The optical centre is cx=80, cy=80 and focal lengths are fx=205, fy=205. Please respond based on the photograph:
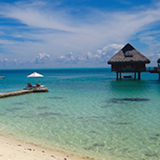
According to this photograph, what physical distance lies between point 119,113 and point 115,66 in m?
26.7

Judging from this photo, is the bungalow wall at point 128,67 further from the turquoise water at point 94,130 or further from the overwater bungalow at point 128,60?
the turquoise water at point 94,130

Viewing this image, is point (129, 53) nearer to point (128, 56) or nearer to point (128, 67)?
point (128, 56)

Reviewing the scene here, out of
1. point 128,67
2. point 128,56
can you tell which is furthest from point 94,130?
point 128,67

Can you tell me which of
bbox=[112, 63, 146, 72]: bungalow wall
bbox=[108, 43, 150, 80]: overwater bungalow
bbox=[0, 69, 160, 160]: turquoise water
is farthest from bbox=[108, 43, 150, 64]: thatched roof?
bbox=[0, 69, 160, 160]: turquoise water

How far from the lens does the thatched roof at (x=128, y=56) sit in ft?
121

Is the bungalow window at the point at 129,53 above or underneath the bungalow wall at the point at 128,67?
above

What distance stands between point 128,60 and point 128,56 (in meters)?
1.09

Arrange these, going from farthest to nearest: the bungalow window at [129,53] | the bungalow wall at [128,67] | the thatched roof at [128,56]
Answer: the bungalow wall at [128,67], the bungalow window at [129,53], the thatched roof at [128,56]

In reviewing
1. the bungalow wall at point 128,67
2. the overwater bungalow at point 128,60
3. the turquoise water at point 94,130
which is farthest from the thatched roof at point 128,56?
the turquoise water at point 94,130

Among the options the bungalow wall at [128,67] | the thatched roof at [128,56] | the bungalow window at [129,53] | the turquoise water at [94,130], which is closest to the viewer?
Answer: the turquoise water at [94,130]

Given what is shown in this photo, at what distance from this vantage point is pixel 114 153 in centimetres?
702

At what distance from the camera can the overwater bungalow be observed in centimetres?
3709

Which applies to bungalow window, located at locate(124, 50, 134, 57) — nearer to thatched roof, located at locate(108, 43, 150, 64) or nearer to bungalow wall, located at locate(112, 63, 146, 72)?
thatched roof, located at locate(108, 43, 150, 64)

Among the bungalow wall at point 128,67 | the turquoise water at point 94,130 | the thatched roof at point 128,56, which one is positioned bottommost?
the turquoise water at point 94,130
